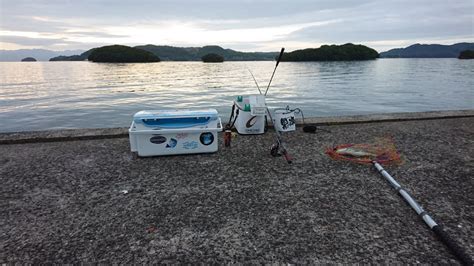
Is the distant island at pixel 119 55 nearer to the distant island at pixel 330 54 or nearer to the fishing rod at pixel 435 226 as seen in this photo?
the distant island at pixel 330 54

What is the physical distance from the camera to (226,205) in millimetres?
2951

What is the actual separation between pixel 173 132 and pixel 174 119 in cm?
22

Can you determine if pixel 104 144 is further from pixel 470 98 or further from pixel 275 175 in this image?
pixel 470 98

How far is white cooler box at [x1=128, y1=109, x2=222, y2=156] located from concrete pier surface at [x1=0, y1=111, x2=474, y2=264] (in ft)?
0.55

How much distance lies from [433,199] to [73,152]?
16.7ft

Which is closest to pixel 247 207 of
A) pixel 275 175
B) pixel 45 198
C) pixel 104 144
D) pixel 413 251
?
pixel 275 175

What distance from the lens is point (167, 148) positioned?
14.2ft

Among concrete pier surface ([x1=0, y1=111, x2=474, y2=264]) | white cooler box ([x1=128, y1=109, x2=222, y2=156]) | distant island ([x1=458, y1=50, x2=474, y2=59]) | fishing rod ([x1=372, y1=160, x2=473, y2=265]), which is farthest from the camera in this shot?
distant island ([x1=458, y1=50, x2=474, y2=59])

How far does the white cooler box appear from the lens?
4.18 meters

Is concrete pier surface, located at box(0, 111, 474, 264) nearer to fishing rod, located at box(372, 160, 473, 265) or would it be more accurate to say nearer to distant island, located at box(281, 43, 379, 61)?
fishing rod, located at box(372, 160, 473, 265)

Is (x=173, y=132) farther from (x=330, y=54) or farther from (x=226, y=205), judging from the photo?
(x=330, y=54)

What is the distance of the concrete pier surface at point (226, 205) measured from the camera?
229 cm

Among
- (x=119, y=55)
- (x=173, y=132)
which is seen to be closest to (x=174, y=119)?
(x=173, y=132)

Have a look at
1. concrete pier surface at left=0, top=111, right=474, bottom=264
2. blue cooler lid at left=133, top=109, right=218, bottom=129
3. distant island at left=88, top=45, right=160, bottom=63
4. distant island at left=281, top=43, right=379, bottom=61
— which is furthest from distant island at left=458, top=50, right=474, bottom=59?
blue cooler lid at left=133, top=109, right=218, bottom=129
